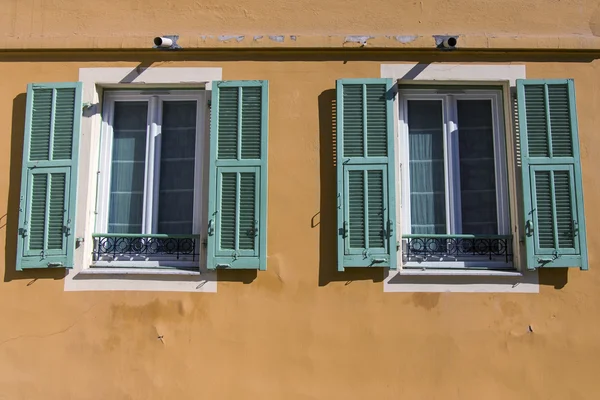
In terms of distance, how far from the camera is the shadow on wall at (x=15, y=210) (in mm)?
5246

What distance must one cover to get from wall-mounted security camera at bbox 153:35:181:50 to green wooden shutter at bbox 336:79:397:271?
1503 millimetres

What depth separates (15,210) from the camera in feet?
17.5

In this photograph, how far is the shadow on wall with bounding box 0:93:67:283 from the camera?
5.25 metres

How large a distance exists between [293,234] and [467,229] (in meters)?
1.53

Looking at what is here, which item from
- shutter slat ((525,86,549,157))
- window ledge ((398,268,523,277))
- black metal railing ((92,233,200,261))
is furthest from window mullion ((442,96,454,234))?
black metal railing ((92,233,200,261))

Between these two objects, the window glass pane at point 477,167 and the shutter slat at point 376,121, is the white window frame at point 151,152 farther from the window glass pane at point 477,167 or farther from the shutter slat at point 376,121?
the window glass pane at point 477,167

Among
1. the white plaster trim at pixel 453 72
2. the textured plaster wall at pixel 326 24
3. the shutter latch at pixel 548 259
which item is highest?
the textured plaster wall at pixel 326 24

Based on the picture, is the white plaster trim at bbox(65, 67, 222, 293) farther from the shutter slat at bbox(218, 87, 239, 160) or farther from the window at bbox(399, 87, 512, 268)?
the window at bbox(399, 87, 512, 268)

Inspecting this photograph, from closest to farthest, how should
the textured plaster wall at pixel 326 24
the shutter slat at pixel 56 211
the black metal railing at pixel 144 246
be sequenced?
the shutter slat at pixel 56 211 → the black metal railing at pixel 144 246 → the textured plaster wall at pixel 326 24

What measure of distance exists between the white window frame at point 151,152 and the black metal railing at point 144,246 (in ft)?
0.32

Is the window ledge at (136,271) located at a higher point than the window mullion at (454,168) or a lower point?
lower

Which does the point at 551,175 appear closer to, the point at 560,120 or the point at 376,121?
the point at 560,120

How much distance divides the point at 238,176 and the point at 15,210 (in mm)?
1970

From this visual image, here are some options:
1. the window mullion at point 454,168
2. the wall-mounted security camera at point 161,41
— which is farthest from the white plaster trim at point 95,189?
the window mullion at point 454,168
